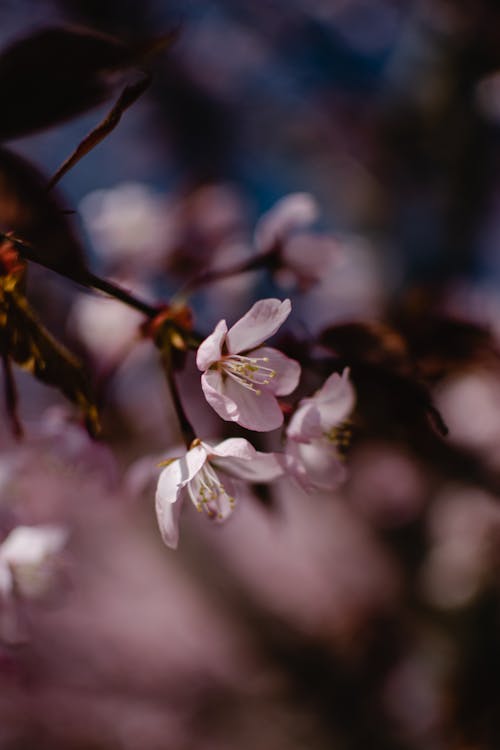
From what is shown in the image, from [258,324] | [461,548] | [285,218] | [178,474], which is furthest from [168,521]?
[461,548]

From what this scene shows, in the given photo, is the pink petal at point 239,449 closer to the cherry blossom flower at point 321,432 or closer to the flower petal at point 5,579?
the cherry blossom flower at point 321,432

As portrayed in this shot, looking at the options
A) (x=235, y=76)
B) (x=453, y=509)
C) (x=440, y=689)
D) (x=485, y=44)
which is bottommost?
→ (x=440, y=689)

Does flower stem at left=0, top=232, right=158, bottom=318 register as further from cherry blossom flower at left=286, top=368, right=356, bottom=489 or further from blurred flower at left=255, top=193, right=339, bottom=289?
blurred flower at left=255, top=193, right=339, bottom=289

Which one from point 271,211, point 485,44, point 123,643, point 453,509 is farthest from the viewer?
point 123,643

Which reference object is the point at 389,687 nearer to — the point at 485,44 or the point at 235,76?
the point at 485,44

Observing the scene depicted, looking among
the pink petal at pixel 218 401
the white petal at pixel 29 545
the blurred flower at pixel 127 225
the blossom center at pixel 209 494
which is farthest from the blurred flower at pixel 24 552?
the blurred flower at pixel 127 225

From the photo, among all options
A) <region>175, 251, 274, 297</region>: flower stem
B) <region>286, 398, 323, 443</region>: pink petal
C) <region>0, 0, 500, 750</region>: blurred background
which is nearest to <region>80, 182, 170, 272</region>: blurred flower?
<region>0, 0, 500, 750</region>: blurred background

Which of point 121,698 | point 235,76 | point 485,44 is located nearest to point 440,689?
point 121,698
